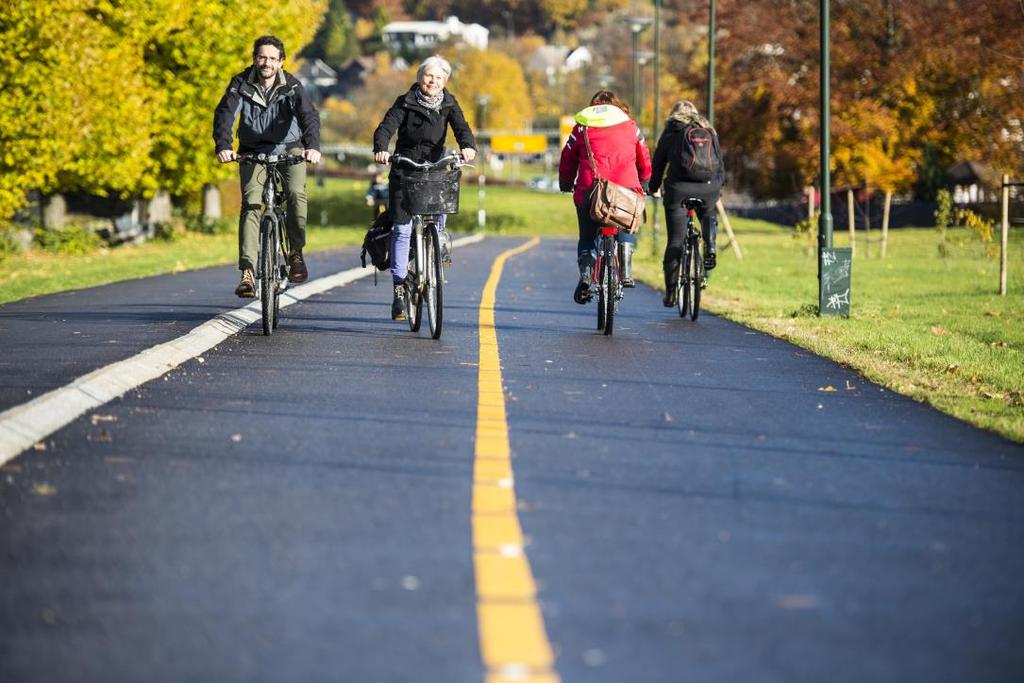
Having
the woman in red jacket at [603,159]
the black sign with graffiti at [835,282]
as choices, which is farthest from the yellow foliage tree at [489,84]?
the woman in red jacket at [603,159]

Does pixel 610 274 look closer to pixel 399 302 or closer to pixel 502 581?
pixel 399 302

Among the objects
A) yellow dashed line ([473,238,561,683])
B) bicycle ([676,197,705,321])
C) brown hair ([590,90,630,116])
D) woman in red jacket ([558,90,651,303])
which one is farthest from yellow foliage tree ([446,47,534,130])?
yellow dashed line ([473,238,561,683])

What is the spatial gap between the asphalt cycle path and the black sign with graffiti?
19.6 feet

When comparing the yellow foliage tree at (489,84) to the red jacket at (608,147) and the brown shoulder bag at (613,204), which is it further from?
the brown shoulder bag at (613,204)

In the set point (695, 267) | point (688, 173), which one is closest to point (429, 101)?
point (688, 173)

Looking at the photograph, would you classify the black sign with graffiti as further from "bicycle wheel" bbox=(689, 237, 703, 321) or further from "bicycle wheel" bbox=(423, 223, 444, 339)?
"bicycle wheel" bbox=(423, 223, 444, 339)

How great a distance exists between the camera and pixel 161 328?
1298 centimetres

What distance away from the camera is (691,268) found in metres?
15.0

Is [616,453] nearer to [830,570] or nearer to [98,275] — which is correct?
[830,570]

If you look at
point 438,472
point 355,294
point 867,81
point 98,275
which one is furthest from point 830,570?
point 867,81

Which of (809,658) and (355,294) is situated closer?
(809,658)

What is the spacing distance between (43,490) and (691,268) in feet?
30.5

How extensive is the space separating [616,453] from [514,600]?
2.69 meters

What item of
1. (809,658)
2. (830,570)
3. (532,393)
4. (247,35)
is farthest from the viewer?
(247,35)
